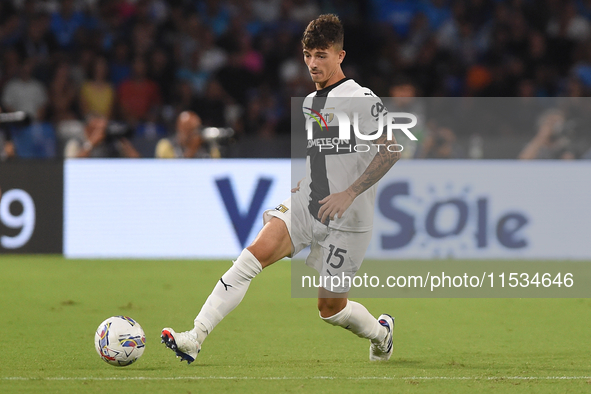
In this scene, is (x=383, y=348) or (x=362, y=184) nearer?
(x=362, y=184)

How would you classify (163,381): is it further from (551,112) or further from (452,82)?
(452,82)

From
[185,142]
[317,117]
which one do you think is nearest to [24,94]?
[185,142]

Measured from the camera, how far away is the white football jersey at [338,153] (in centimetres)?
483

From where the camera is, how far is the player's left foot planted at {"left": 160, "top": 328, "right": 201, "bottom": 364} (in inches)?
174

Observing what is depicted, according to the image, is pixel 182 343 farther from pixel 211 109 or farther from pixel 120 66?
pixel 120 66

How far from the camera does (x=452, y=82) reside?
530 inches

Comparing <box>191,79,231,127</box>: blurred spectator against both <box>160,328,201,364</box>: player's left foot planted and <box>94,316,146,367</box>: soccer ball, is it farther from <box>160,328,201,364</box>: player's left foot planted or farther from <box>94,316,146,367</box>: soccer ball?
<box>160,328,201,364</box>: player's left foot planted

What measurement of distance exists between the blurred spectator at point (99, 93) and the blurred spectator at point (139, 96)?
20 cm

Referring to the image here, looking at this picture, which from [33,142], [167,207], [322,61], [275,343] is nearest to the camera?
[322,61]

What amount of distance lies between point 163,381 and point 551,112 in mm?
8673

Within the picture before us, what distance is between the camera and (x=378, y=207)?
1000 centimetres

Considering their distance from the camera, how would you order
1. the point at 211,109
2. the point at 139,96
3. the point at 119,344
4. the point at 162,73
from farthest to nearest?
1. the point at 162,73
2. the point at 139,96
3. the point at 211,109
4. the point at 119,344

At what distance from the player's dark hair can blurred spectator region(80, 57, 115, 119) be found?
7.89 m

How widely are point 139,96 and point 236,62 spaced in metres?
1.63
